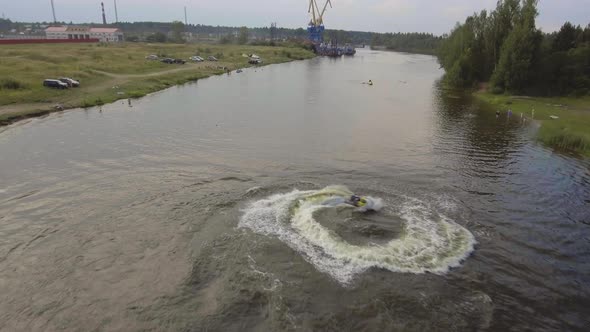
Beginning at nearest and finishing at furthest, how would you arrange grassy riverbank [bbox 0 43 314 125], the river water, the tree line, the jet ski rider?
the river water
the jet ski rider
grassy riverbank [bbox 0 43 314 125]
the tree line

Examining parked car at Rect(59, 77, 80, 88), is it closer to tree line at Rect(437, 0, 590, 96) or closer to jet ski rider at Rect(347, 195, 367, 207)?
jet ski rider at Rect(347, 195, 367, 207)

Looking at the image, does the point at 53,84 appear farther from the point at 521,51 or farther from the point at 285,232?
→ the point at 521,51

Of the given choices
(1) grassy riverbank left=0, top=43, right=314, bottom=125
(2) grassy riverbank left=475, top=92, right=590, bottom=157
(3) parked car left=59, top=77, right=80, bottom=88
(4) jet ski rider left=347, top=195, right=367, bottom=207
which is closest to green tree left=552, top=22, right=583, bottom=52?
(2) grassy riverbank left=475, top=92, right=590, bottom=157

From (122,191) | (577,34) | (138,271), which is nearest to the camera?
(138,271)

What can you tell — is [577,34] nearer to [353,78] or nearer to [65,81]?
[353,78]

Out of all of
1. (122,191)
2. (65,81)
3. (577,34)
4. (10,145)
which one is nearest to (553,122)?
(577,34)

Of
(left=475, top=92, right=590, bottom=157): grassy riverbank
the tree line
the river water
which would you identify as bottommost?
the river water

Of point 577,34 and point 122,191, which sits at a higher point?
point 577,34

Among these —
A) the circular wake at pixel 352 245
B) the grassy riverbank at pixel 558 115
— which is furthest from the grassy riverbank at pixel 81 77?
the grassy riverbank at pixel 558 115
